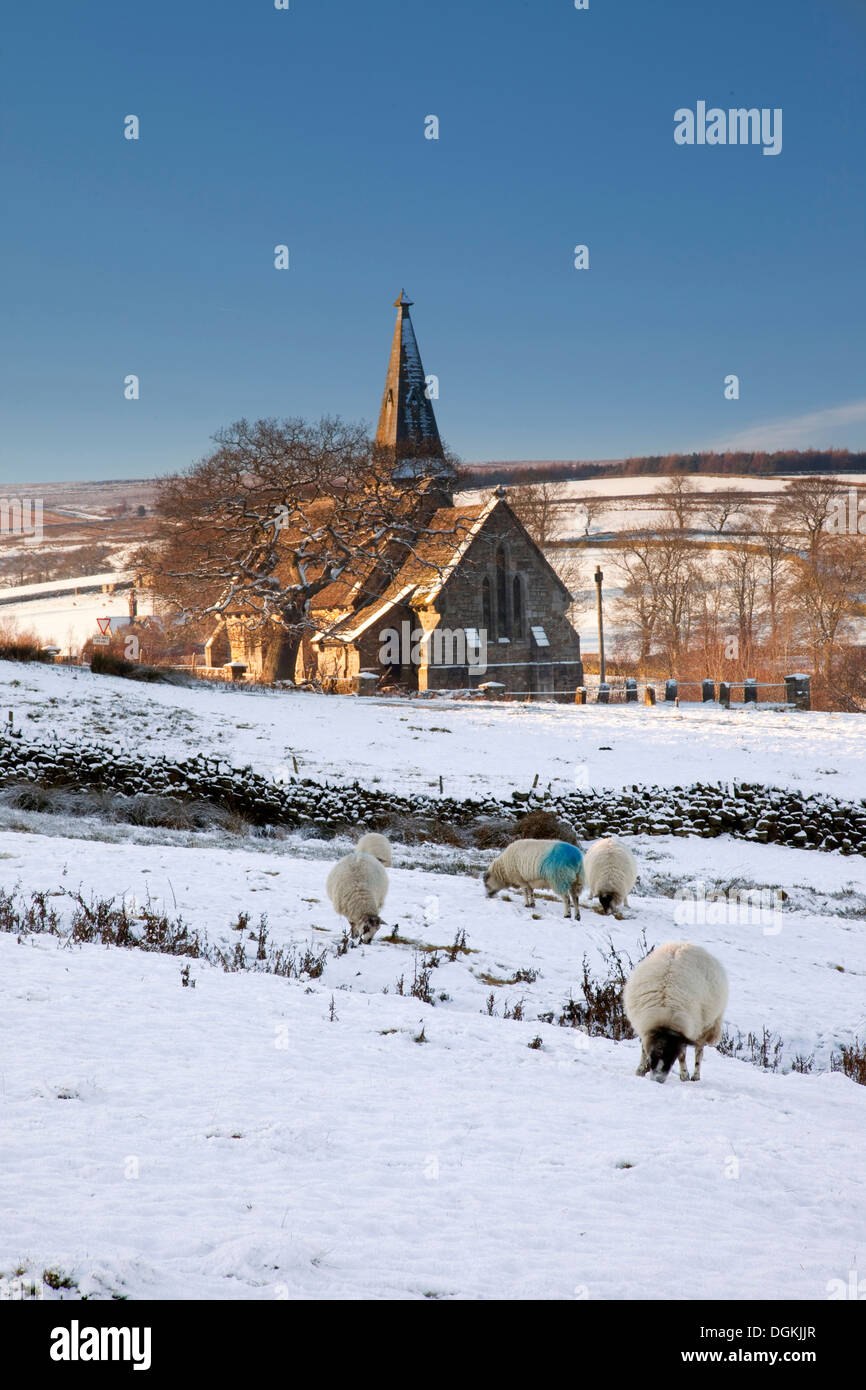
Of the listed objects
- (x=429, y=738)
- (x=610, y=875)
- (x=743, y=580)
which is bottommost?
(x=610, y=875)

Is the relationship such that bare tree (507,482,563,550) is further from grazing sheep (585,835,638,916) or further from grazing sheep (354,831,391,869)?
grazing sheep (585,835,638,916)

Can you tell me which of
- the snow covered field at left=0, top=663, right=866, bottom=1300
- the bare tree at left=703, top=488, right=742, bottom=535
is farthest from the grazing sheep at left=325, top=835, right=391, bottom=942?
the bare tree at left=703, top=488, right=742, bottom=535

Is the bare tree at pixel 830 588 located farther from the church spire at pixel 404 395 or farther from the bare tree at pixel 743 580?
the church spire at pixel 404 395

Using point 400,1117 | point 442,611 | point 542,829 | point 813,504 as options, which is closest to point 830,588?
point 813,504

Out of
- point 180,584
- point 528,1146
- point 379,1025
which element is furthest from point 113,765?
point 180,584

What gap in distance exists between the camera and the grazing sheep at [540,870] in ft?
39.1

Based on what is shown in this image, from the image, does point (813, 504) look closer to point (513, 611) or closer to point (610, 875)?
point (513, 611)

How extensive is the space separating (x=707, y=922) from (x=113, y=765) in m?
13.1

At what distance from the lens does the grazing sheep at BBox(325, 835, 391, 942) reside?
9.73 meters

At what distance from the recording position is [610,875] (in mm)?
12086
